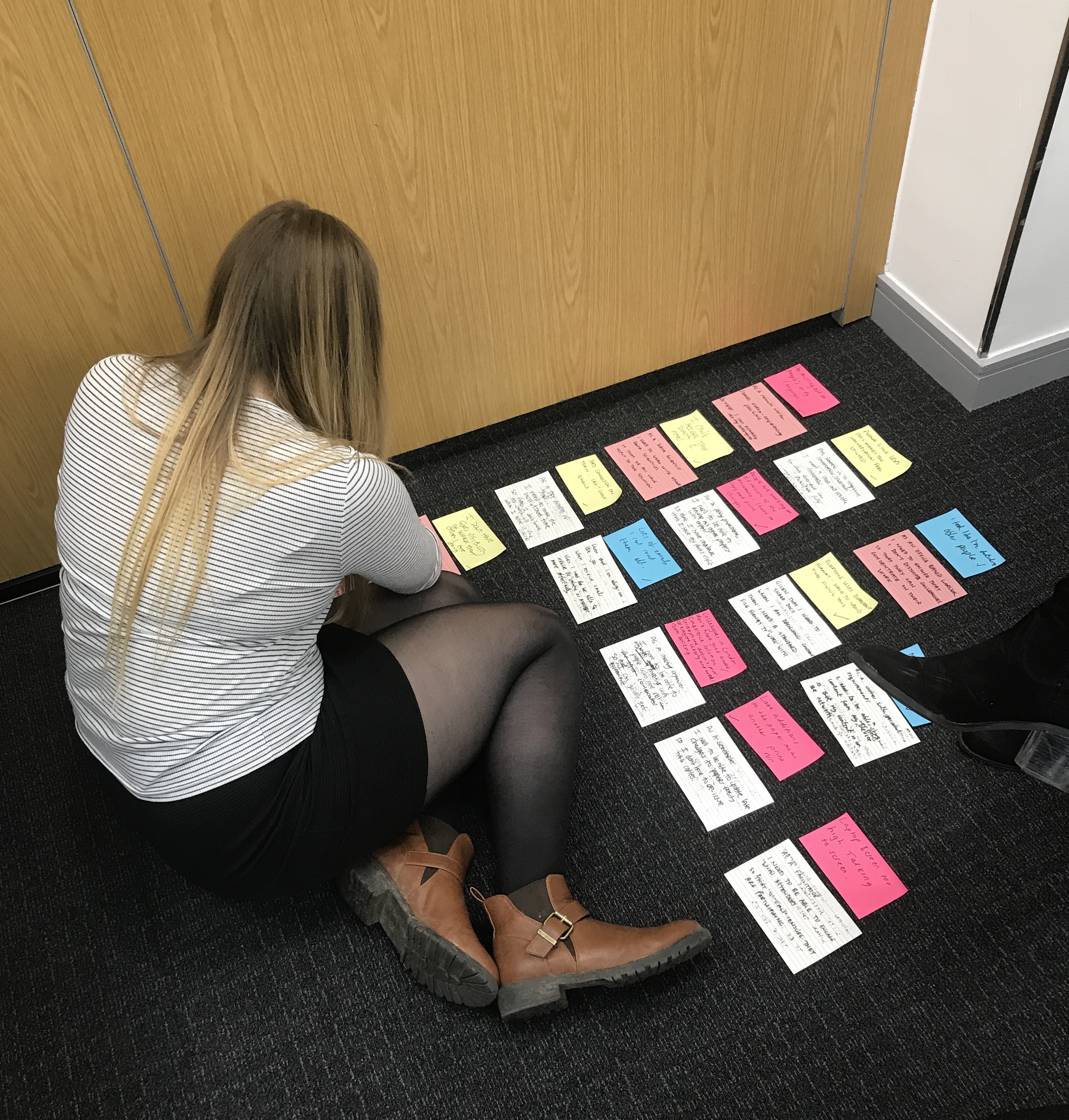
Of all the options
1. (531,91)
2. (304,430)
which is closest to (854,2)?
(531,91)

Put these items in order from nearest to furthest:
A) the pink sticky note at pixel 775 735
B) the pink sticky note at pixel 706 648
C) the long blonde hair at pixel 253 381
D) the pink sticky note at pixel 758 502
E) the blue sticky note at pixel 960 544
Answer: the long blonde hair at pixel 253 381
the pink sticky note at pixel 775 735
the pink sticky note at pixel 706 648
the blue sticky note at pixel 960 544
the pink sticky note at pixel 758 502

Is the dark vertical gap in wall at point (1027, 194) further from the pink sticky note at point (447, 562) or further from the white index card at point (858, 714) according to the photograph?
the pink sticky note at point (447, 562)

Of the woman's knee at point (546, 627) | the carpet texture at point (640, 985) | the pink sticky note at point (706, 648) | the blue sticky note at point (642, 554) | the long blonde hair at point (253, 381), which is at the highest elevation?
the long blonde hair at point (253, 381)

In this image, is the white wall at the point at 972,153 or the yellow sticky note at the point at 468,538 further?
the yellow sticky note at the point at 468,538

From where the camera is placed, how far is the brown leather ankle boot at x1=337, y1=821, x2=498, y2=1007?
114cm

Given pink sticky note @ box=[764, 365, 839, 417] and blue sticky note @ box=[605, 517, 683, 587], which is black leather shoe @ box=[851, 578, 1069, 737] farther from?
pink sticky note @ box=[764, 365, 839, 417]

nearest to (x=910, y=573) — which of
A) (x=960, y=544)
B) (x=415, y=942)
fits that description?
(x=960, y=544)

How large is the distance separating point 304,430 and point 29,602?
1.01 m

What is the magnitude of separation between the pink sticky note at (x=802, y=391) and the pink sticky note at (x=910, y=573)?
0.35 meters

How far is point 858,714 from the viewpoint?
4.71 feet

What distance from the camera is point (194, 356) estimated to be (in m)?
1.05

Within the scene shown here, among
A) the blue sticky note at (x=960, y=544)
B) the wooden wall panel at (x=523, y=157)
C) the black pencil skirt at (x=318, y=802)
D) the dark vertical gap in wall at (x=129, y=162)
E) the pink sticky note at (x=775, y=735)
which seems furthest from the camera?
the blue sticky note at (x=960, y=544)

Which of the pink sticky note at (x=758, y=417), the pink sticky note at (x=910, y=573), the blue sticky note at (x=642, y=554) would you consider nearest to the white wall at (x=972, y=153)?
the pink sticky note at (x=758, y=417)

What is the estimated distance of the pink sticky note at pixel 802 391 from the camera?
190 centimetres
